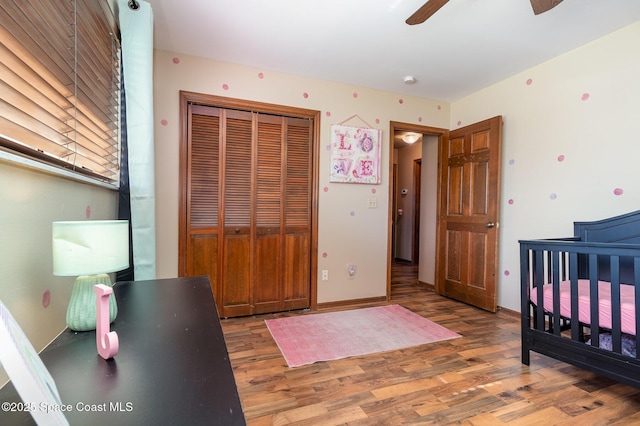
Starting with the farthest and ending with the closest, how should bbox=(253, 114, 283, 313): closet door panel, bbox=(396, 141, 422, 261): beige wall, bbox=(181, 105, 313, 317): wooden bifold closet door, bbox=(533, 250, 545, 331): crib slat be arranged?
bbox=(396, 141, 422, 261): beige wall < bbox=(253, 114, 283, 313): closet door panel < bbox=(181, 105, 313, 317): wooden bifold closet door < bbox=(533, 250, 545, 331): crib slat

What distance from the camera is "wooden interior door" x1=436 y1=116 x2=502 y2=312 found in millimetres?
3119

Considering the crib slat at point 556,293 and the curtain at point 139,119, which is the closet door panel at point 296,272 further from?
the crib slat at point 556,293

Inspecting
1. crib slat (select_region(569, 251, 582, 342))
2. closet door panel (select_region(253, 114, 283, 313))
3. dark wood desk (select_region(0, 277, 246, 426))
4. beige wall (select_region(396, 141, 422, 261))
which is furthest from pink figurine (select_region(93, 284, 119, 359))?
beige wall (select_region(396, 141, 422, 261))

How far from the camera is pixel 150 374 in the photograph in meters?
0.71

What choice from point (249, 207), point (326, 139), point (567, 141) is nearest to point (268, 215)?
point (249, 207)

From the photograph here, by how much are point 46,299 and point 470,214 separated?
351cm

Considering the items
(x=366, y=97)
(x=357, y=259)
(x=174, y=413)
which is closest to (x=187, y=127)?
(x=366, y=97)

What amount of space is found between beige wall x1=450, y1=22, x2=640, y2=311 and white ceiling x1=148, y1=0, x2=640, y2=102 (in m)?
0.18

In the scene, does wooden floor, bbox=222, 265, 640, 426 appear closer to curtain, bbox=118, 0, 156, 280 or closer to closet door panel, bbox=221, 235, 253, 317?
closet door panel, bbox=221, 235, 253, 317

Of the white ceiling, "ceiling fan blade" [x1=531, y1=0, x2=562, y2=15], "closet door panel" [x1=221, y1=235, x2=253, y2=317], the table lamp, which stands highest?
the white ceiling

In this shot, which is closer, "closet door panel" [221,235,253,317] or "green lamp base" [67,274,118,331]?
"green lamp base" [67,274,118,331]

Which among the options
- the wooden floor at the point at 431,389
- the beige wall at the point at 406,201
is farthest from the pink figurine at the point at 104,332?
the beige wall at the point at 406,201

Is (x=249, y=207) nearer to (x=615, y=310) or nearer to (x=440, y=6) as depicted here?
(x=440, y=6)

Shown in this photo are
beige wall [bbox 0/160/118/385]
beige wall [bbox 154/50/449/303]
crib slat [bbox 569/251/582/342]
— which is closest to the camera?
beige wall [bbox 0/160/118/385]
